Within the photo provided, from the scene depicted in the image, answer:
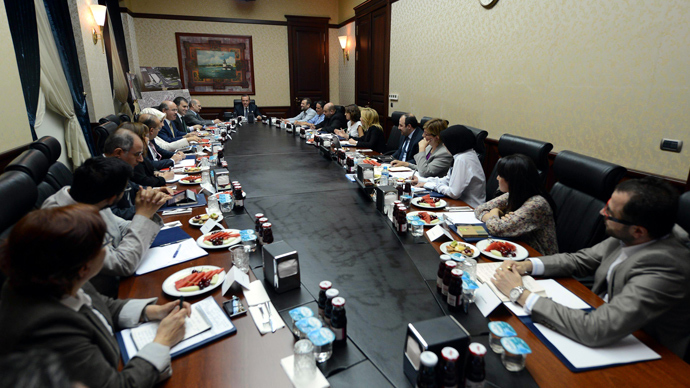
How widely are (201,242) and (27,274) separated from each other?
945 mm

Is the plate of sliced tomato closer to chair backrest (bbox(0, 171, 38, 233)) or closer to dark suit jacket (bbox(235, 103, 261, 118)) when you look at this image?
chair backrest (bbox(0, 171, 38, 233))

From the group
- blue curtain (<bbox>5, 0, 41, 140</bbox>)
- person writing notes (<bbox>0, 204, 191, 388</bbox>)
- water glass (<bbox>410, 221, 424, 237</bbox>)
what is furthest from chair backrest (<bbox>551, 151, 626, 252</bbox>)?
blue curtain (<bbox>5, 0, 41, 140</bbox>)

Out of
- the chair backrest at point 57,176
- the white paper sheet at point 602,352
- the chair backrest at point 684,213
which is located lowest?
the white paper sheet at point 602,352

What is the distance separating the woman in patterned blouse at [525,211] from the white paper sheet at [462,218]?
2.7 inches

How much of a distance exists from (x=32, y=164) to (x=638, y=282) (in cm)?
264

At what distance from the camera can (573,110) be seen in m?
3.21

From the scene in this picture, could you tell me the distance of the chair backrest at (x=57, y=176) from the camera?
88.4 inches

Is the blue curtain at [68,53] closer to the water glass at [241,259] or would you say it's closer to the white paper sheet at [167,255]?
the white paper sheet at [167,255]

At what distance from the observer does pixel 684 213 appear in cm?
133

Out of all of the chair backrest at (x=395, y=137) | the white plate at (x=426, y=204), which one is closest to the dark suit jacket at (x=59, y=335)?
the white plate at (x=426, y=204)

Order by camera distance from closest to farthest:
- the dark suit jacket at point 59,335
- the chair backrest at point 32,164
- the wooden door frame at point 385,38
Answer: the dark suit jacket at point 59,335
the chair backrest at point 32,164
the wooden door frame at point 385,38

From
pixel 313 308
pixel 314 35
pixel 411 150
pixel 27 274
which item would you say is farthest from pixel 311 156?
pixel 314 35

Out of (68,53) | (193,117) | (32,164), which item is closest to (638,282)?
(32,164)

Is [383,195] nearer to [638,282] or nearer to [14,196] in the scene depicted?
[638,282]
